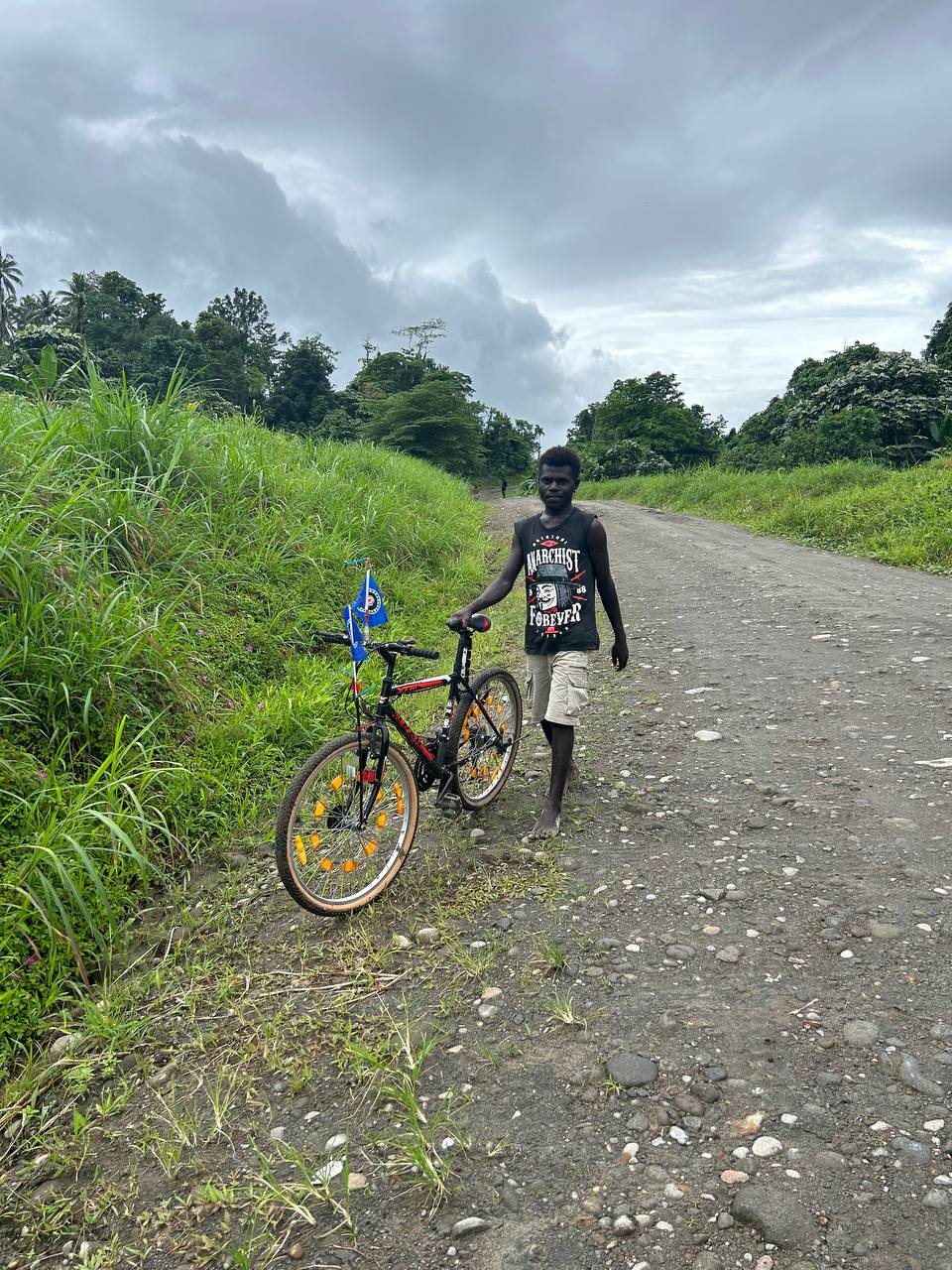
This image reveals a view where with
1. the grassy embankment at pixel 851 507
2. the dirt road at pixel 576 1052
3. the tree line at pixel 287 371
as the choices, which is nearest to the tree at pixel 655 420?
the tree line at pixel 287 371

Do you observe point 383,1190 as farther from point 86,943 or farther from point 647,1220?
point 86,943

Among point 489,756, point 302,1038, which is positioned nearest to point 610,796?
point 489,756

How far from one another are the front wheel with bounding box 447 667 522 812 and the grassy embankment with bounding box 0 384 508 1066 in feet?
3.98

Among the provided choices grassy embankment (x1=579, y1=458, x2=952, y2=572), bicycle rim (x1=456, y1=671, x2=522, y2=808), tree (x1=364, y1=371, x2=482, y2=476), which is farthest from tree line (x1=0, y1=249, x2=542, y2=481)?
bicycle rim (x1=456, y1=671, x2=522, y2=808)

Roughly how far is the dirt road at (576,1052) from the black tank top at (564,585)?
101 centimetres

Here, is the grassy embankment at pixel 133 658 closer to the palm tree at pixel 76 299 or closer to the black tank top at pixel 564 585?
the black tank top at pixel 564 585

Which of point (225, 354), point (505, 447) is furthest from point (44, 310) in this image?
Answer: point (505, 447)

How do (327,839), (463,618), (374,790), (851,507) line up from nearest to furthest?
1. (327,839)
2. (374,790)
3. (463,618)
4. (851,507)

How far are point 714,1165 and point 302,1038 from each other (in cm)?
145

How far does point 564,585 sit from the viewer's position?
3.82 m

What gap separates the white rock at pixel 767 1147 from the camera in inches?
76.4

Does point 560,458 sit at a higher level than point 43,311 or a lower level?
lower

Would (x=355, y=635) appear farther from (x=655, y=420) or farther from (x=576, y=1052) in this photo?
(x=655, y=420)

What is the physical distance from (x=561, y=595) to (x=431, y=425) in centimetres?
3191
